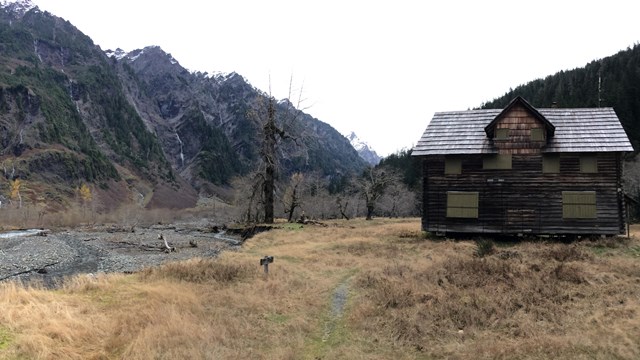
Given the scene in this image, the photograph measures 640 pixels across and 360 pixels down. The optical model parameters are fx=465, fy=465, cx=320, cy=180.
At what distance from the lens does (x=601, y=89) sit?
3898 inches

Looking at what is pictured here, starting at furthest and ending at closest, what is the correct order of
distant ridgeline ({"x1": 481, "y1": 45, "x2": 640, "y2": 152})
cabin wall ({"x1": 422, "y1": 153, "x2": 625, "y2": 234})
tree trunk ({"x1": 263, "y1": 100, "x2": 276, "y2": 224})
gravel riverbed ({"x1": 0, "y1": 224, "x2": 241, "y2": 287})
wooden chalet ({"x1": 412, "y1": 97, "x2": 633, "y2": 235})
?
distant ridgeline ({"x1": 481, "y1": 45, "x2": 640, "y2": 152}) < tree trunk ({"x1": 263, "y1": 100, "x2": 276, "y2": 224}) < gravel riverbed ({"x1": 0, "y1": 224, "x2": 241, "y2": 287}) < wooden chalet ({"x1": 412, "y1": 97, "x2": 633, "y2": 235}) < cabin wall ({"x1": 422, "y1": 153, "x2": 625, "y2": 234})

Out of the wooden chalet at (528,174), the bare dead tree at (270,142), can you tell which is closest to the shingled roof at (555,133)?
the wooden chalet at (528,174)

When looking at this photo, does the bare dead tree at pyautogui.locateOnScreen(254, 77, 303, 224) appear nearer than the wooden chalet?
No

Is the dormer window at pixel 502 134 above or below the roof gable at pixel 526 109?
below

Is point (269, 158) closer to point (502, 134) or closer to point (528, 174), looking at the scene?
point (502, 134)

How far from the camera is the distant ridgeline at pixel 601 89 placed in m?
93.5

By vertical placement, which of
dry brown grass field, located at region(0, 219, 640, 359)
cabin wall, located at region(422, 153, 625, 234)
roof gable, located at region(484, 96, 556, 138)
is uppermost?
roof gable, located at region(484, 96, 556, 138)

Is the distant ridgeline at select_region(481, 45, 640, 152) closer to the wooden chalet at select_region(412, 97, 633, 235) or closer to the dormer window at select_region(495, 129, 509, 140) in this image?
the wooden chalet at select_region(412, 97, 633, 235)

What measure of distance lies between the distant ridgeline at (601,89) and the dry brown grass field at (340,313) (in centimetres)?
7579

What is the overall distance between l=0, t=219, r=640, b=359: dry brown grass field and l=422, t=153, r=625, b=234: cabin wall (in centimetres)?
1035

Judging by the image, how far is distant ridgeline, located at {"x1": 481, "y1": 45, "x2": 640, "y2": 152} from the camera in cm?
9350

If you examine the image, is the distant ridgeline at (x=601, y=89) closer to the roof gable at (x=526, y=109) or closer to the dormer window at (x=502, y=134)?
the roof gable at (x=526, y=109)

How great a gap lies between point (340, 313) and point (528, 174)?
2215cm

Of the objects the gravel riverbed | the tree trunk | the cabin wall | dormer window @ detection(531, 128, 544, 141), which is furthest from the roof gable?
the gravel riverbed
